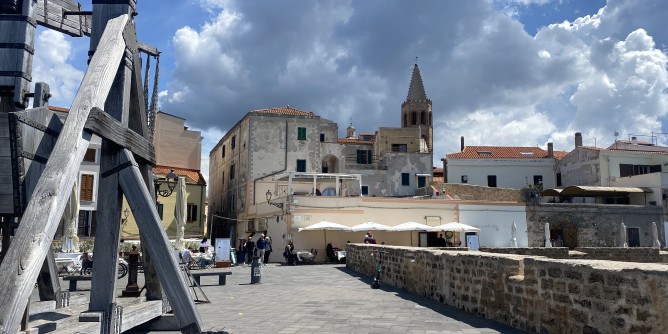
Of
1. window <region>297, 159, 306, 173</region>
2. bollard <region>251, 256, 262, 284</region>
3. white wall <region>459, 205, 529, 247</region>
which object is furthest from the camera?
window <region>297, 159, 306, 173</region>

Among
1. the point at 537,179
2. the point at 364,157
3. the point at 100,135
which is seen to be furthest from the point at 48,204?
the point at 537,179

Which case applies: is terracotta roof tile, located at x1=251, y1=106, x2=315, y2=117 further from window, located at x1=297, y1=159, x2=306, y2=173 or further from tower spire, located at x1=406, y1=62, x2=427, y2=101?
tower spire, located at x1=406, y1=62, x2=427, y2=101

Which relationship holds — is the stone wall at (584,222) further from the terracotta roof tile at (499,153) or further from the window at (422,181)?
the terracotta roof tile at (499,153)

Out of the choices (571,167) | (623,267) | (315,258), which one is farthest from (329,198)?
(571,167)

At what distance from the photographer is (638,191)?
41.2 meters

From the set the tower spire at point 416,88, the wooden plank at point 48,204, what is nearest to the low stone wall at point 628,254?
the wooden plank at point 48,204

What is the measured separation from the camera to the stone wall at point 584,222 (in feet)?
116

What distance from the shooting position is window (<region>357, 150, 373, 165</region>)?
155 ft

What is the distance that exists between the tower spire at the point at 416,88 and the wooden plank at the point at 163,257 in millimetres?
64399

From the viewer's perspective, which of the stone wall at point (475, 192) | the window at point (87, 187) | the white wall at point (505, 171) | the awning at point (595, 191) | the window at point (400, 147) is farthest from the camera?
the white wall at point (505, 171)

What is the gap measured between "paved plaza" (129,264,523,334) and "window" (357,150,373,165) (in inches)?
1312

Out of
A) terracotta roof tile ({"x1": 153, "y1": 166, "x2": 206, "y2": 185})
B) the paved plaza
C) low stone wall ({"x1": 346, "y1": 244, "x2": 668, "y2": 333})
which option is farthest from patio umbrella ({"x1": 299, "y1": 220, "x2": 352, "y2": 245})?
low stone wall ({"x1": 346, "y1": 244, "x2": 668, "y2": 333})

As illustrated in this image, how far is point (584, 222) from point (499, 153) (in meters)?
17.2

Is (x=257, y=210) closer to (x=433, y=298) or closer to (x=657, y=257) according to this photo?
(x=657, y=257)
